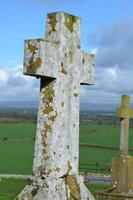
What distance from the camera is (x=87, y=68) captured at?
6555 millimetres

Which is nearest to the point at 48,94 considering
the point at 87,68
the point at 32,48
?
the point at 32,48

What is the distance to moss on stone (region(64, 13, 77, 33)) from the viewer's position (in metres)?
5.98

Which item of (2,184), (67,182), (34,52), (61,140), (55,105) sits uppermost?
(34,52)

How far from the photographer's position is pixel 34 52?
18.5 ft

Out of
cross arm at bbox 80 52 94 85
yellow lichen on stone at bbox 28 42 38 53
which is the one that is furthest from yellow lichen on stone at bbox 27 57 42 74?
cross arm at bbox 80 52 94 85

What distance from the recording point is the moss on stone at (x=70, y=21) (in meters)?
5.98

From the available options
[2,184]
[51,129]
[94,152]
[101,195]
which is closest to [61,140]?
[51,129]

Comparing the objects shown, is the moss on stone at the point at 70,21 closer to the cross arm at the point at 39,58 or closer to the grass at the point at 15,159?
the cross arm at the point at 39,58

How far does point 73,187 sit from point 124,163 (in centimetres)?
994

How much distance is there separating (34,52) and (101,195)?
898 centimetres

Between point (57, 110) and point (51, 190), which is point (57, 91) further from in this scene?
point (51, 190)

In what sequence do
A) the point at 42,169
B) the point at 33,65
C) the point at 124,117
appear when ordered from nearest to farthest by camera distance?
the point at 33,65, the point at 42,169, the point at 124,117

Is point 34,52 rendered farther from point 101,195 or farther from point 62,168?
point 101,195

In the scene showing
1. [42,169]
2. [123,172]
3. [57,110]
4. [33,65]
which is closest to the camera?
[33,65]
